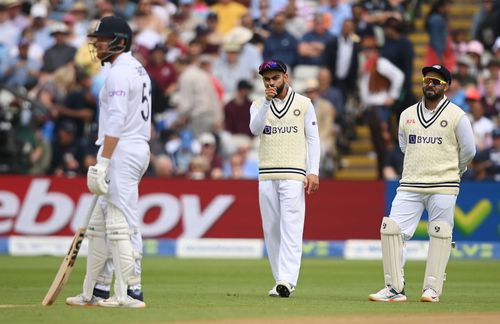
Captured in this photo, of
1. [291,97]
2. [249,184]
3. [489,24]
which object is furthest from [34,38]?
[291,97]

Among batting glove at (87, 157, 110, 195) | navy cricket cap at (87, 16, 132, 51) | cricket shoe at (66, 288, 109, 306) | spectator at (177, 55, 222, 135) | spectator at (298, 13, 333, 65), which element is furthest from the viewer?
spectator at (298, 13, 333, 65)

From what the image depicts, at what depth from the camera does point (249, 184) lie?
18.6m

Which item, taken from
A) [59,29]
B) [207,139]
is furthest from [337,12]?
[59,29]

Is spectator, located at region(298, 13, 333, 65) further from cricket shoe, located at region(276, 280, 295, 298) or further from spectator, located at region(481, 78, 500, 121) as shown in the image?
cricket shoe, located at region(276, 280, 295, 298)

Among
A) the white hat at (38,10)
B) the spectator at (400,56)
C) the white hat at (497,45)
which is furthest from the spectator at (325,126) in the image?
the white hat at (38,10)

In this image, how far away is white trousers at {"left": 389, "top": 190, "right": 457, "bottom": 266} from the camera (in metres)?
10.8

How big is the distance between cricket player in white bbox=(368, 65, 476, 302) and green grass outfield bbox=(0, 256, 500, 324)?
27cm

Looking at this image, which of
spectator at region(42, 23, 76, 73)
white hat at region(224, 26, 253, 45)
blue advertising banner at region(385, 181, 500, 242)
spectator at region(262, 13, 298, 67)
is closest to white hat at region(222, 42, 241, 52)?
white hat at region(224, 26, 253, 45)

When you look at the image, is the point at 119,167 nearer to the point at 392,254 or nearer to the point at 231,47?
the point at 392,254

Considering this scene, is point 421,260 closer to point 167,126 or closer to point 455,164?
point 167,126

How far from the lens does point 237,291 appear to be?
1192cm

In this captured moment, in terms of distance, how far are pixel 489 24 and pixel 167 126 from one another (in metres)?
5.77

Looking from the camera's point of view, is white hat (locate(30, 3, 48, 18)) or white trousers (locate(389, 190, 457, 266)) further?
white hat (locate(30, 3, 48, 18))

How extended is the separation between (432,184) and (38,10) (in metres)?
13.0
